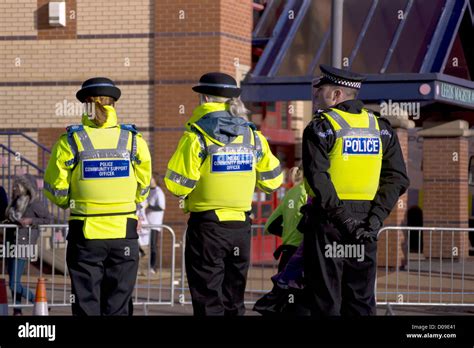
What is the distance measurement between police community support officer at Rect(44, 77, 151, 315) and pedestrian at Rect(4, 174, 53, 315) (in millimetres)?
4493

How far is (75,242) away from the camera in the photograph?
877 centimetres

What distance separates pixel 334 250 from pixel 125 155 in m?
1.86

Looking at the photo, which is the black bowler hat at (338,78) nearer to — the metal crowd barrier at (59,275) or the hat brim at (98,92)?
the hat brim at (98,92)

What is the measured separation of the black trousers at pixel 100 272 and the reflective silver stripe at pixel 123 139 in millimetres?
582

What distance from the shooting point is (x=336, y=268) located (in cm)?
795

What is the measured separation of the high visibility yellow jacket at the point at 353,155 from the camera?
8016mm

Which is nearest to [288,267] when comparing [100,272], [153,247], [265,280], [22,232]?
[100,272]

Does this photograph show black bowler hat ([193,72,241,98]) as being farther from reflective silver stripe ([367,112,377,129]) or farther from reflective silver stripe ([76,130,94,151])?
reflective silver stripe ([367,112,377,129])

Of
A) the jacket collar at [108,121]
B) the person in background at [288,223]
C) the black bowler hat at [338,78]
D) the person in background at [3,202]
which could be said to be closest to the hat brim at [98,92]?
the jacket collar at [108,121]

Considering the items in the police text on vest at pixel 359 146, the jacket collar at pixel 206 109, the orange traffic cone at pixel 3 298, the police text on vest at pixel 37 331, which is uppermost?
the jacket collar at pixel 206 109

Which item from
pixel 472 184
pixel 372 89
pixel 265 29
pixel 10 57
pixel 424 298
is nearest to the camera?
pixel 424 298

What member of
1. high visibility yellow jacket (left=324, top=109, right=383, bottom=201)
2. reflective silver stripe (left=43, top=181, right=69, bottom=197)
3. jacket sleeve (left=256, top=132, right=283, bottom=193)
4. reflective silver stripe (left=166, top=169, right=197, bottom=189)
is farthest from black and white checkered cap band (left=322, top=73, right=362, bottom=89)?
reflective silver stripe (left=43, top=181, right=69, bottom=197)

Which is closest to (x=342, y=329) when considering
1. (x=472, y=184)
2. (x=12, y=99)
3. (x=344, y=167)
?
(x=344, y=167)

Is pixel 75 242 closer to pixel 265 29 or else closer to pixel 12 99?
pixel 12 99
